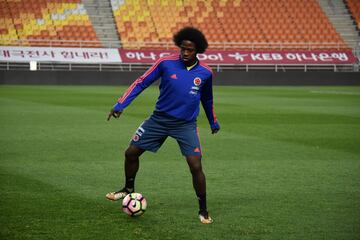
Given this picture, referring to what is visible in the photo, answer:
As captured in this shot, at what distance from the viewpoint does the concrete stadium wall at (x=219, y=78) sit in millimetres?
36125

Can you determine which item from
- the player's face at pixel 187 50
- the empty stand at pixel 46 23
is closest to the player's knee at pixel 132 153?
the player's face at pixel 187 50

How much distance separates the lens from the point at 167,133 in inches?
295

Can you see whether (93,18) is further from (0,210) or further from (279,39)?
(0,210)

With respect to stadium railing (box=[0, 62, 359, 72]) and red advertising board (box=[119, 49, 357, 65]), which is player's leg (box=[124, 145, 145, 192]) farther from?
red advertising board (box=[119, 49, 357, 65])

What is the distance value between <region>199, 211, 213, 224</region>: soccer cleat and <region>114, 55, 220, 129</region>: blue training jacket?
0.95 metres

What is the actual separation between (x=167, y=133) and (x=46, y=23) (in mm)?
34693

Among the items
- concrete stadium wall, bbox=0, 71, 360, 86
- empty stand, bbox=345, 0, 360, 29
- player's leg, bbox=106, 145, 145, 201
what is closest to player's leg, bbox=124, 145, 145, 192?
player's leg, bbox=106, 145, 145, 201

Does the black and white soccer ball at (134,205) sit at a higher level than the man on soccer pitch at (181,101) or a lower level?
lower

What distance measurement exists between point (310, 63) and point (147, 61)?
9.05 m

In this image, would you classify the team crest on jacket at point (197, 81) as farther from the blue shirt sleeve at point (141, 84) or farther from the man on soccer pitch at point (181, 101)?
the blue shirt sleeve at point (141, 84)

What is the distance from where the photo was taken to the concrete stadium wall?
119 feet

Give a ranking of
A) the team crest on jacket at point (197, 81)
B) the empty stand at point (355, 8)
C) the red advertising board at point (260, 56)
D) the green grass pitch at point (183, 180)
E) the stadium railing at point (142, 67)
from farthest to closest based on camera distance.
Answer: the empty stand at point (355, 8), the red advertising board at point (260, 56), the stadium railing at point (142, 67), the team crest on jacket at point (197, 81), the green grass pitch at point (183, 180)

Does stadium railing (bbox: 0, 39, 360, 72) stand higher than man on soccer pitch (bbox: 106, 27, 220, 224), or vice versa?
stadium railing (bbox: 0, 39, 360, 72)

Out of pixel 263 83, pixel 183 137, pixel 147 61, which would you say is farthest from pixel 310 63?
pixel 183 137
